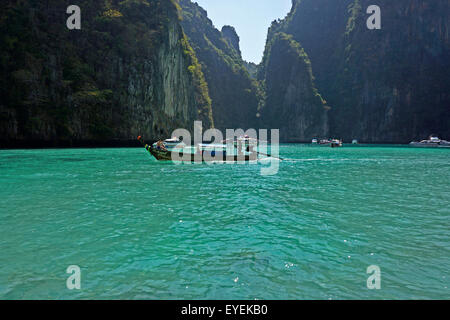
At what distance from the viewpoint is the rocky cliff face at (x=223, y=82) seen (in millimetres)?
174250

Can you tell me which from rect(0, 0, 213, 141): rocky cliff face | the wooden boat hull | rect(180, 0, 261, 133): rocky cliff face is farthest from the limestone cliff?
the wooden boat hull

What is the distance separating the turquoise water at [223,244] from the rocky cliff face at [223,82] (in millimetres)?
155247

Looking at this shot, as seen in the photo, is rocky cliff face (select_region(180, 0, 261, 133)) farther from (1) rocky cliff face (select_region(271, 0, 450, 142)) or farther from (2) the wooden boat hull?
(2) the wooden boat hull

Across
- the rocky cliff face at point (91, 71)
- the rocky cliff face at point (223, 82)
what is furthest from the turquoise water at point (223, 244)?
the rocky cliff face at point (223, 82)

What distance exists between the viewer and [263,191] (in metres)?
18.1

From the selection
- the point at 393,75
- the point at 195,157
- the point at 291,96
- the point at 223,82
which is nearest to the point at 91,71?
the point at 195,157

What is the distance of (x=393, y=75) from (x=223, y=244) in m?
162

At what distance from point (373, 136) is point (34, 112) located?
145 metres

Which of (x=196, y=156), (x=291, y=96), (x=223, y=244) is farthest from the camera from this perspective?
(x=291, y=96)

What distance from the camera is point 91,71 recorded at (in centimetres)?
7300

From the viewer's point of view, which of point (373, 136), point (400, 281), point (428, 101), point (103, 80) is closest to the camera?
point (400, 281)

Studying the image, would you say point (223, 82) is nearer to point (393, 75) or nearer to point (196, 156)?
point (393, 75)
